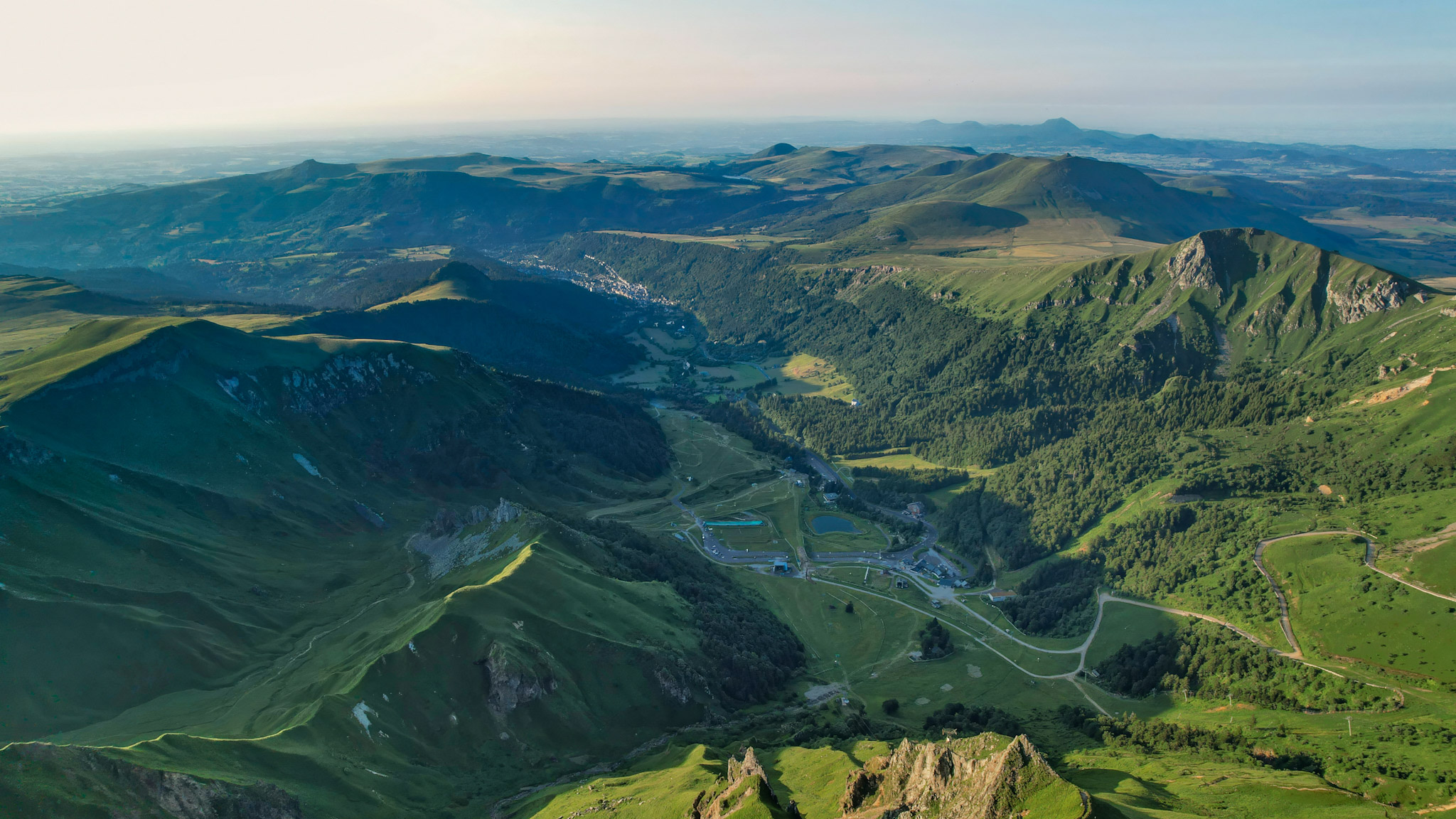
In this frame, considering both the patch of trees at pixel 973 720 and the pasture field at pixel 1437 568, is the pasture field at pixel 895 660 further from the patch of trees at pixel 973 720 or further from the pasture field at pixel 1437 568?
the pasture field at pixel 1437 568

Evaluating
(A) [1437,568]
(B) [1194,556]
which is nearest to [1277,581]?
(B) [1194,556]

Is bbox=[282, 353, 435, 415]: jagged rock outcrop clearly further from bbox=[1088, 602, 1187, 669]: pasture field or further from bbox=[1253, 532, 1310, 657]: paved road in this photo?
bbox=[1253, 532, 1310, 657]: paved road

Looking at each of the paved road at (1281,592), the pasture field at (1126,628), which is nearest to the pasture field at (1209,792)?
the paved road at (1281,592)

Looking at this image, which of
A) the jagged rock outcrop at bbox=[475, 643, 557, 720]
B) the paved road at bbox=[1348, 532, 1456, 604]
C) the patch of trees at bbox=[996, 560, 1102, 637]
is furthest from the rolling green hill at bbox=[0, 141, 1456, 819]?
the paved road at bbox=[1348, 532, 1456, 604]

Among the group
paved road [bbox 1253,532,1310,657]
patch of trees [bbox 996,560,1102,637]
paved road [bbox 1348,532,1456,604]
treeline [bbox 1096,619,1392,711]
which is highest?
paved road [bbox 1348,532,1456,604]

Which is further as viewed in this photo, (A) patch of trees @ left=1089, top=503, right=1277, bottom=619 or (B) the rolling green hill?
(A) patch of trees @ left=1089, top=503, right=1277, bottom=619

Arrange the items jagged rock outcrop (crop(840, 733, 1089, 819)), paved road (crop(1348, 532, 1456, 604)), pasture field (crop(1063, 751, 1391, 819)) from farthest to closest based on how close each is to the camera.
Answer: paved road (crop(1348, 532, 1456, 604)) < pasture field (crop(1063, 751, 1391, 819)) < jagged rock outcrop (crop(840, 733, 1089, 819))

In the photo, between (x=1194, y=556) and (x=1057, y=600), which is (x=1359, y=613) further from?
(x=1057, y=600)

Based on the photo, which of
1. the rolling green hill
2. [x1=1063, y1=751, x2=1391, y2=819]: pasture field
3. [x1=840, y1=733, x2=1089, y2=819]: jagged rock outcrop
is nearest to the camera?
[x1=840, y1=733, x2=1089, y2=819]: jagged rock outcrop

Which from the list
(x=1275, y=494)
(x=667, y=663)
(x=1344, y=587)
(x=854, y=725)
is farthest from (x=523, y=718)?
(x=1275, y=494)
